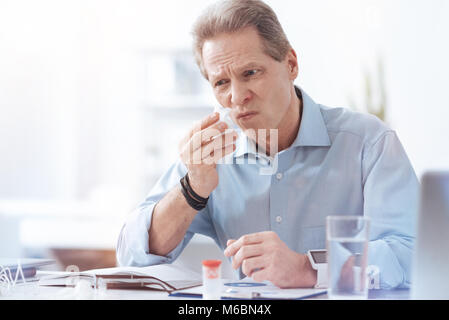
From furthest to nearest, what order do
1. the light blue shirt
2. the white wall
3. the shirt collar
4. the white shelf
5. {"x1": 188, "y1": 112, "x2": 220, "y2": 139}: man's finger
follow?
the white shelf → the white wall → the shirt collar → the light blue shirt → {"x1": 188, "y1": 112, "x2": 220, "y2": 139}: man's finger

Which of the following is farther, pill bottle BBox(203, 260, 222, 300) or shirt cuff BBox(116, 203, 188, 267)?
shirt cuff BBox(116, 203, 188, 267)

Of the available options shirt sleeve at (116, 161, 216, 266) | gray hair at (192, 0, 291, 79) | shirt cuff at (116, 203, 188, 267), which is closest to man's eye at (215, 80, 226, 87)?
gray hair at (192, 0, 291, 79)

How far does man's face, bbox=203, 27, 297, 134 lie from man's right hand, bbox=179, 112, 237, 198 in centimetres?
15

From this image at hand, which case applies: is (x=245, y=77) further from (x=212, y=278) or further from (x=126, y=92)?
(x=126, y=92)

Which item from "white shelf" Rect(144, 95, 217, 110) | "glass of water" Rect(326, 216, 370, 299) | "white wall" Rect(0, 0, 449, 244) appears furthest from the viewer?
"white shelf" Rect(144, 95, 217, 110)

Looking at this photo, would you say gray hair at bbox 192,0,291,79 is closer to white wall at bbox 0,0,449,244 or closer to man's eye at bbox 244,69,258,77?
man's eye at bbox 244,69,258,77

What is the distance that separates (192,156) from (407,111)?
2199 millimetres

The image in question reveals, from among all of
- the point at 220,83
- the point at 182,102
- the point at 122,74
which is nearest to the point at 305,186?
the point at 220,83

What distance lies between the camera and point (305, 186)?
136 cm

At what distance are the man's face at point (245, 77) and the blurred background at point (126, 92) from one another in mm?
1039

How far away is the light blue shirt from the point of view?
4.17 feet

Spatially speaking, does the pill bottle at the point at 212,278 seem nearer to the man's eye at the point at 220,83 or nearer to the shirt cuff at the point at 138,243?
the shirt cuff at the point at 138,243
